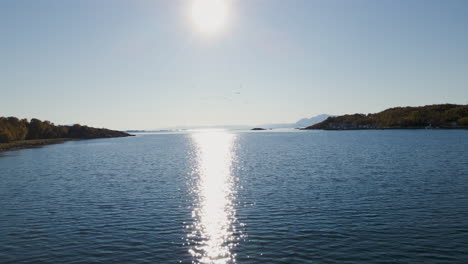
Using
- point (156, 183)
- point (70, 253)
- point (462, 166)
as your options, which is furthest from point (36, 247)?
point (462, 166)

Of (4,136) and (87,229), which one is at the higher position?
(4,136)

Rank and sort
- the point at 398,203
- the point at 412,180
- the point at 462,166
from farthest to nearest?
the point at 462,166 < the point at 412,180 < the point at 398,203

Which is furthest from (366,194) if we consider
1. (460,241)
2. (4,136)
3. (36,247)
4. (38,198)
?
(4,136)

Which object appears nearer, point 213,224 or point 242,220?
point 213,224

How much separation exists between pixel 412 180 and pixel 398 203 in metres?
14.9

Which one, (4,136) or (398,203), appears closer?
(398,203)

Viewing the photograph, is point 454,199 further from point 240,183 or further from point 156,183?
point 156,183

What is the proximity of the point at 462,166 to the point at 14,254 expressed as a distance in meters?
66.3

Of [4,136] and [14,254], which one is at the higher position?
[4,136]

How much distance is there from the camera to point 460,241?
21969 mm

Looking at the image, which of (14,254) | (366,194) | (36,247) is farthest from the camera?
(366,194)

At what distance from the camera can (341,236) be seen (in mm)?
23688

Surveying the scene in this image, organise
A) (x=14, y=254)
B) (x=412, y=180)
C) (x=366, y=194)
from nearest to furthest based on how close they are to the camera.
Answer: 1. (x=14, y=254)
2. (x=366, y=194)
3. (x=412, y=180)

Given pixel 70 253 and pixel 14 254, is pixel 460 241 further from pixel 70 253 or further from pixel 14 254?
pixel 14 254
